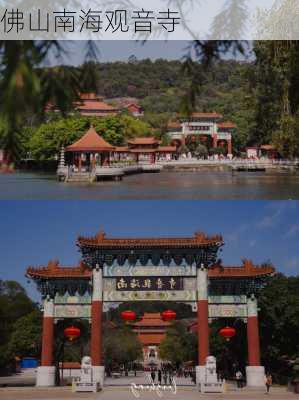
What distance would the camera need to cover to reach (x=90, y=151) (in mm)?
8172

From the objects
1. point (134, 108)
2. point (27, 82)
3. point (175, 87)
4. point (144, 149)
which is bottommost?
point (27, 82)

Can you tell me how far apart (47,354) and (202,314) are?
348cm

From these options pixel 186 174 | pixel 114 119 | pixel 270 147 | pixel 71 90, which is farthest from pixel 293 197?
pixel 71 90

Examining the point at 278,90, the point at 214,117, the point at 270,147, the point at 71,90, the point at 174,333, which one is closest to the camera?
the point at 71,90

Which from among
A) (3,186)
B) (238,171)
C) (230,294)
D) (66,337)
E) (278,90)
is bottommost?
(66,337)

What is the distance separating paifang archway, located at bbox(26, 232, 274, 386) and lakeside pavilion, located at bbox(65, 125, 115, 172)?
3680 millimetres

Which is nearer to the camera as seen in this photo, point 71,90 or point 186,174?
point 71,90

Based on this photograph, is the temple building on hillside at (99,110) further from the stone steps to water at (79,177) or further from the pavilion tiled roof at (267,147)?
the pavilion tiled roof at (267,147)

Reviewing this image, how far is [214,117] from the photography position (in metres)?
8.27

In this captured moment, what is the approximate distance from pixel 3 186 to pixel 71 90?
764cm

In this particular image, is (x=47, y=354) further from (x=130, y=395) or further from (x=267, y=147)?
(x=267, y=147)

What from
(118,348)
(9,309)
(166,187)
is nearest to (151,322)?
(118,348)

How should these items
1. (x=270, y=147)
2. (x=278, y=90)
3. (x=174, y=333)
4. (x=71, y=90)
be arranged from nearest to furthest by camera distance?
1. (x=71, y=90)
2. (x=278, y=90)
3. (x=270, y=147)
4. (x=174, y=333)

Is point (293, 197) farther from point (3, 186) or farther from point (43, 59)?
point (43, 59)
